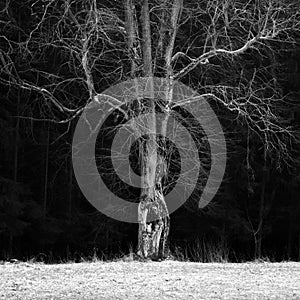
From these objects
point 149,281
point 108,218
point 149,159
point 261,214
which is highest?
point 149,159

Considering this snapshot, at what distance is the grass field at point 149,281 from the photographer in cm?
773

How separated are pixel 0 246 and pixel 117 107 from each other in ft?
35.4

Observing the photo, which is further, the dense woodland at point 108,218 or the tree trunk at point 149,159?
the dense woodland at point 108,218

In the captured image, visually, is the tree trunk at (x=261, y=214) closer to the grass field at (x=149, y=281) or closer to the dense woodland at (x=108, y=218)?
the dense woodland at (x=108, y=218)

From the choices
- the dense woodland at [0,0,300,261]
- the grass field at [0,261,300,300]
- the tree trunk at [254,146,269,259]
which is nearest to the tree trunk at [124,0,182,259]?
the grass field at [0,261,300,300]

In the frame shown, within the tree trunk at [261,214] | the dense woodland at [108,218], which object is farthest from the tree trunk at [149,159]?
the tree trunk at [261,214]

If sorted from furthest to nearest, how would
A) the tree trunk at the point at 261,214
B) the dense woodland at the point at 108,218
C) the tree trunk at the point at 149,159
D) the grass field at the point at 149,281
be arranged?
the tree trunk at the point at 261,214, the dense woodland at the point at 108,218, the tree trunk at the point at 149,159, the grass field at the point at 149,281

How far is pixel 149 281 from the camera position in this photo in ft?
28.9

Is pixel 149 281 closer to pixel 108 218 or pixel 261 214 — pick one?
pixel 108 218

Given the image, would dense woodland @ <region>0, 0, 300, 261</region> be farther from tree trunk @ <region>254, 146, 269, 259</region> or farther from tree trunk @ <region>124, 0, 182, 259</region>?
tree trunk @ <region>124, 0, 182, 259</region>

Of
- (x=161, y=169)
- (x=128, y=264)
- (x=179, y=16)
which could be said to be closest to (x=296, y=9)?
(x=179, y=16)

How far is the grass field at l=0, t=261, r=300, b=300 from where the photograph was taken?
25.4 feet

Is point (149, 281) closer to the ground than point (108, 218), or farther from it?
closer to the ground

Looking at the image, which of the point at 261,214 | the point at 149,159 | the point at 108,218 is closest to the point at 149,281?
the point at 149,159
